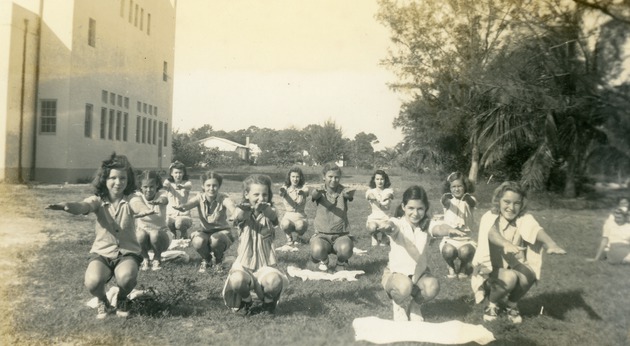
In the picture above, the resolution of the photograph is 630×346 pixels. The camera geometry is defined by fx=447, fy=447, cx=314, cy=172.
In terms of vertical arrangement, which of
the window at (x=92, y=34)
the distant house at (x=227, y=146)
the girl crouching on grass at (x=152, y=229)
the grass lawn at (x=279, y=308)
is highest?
the window at (x=92, y=34)

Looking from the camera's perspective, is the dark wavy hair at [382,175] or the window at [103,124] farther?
the window at [103,124]

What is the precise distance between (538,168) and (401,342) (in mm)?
3661

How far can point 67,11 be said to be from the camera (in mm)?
7742

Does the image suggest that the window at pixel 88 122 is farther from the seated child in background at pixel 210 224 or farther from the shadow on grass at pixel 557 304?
the shadow on grass at pixel 557 304

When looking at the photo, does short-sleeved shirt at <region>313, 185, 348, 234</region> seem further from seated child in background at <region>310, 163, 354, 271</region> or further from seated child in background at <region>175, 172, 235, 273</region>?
seated child in background at <region>175, 172, 235, 273</region>

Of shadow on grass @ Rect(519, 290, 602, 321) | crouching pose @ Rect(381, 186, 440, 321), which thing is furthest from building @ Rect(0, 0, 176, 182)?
shadow on grass @ Rect(519, 290, 602, 321)

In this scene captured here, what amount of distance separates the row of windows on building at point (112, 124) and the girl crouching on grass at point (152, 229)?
3140 mm

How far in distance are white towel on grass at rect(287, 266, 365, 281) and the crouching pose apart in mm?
977

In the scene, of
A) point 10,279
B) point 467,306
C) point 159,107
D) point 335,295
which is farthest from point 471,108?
point 159,107

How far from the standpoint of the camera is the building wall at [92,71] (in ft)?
20.7

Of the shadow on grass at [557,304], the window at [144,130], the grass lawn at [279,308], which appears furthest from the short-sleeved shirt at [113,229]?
the window at [144,130]

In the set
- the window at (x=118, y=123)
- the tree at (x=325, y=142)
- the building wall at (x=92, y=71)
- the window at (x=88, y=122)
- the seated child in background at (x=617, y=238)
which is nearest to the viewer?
the seated child in background at (x=617, y=238)

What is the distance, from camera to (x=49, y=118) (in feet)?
21.5

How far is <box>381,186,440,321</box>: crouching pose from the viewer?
2.70 meters
